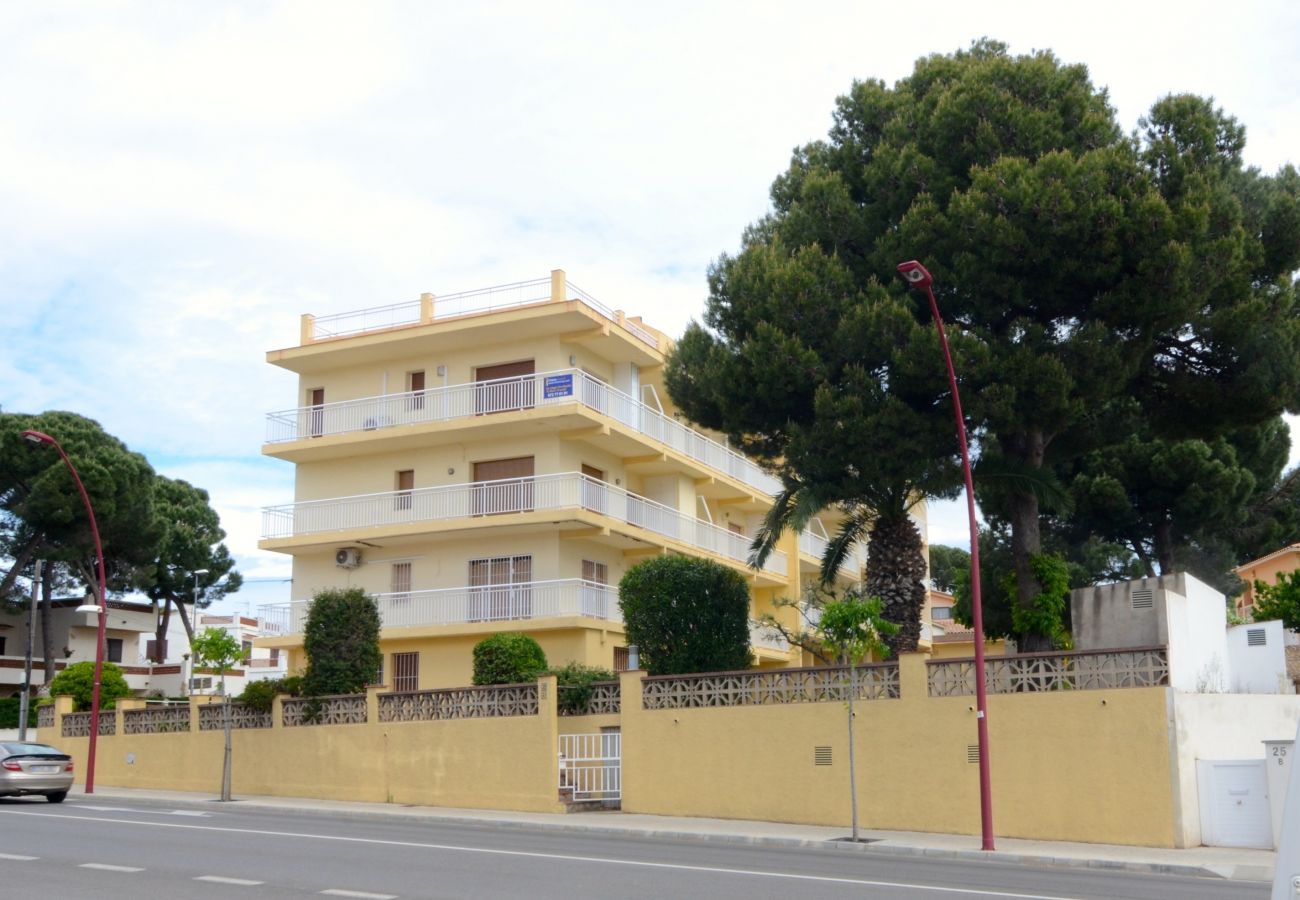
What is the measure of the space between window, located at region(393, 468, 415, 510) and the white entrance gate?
13.8 m

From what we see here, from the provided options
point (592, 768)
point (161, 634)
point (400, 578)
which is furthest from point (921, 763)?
point (161, 634)

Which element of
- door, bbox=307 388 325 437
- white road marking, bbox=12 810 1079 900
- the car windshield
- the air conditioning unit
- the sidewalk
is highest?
door, bbox=307 388 325 437

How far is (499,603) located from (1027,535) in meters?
14.0

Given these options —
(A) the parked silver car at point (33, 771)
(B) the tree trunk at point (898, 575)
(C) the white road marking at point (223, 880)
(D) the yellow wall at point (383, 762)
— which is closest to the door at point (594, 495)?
(D) the yellow wall at point (383, 762)

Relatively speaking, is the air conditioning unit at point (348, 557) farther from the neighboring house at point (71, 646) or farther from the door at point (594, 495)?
the neighboring house at point (71, 646)

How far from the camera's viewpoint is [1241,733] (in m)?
19.1

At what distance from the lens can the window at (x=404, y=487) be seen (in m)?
35.6

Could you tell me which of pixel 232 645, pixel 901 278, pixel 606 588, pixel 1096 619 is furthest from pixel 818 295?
pixel 232 645

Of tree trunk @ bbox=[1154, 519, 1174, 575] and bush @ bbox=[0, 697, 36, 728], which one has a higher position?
tree trunk @ bbox=[1154, 519, 1174, 575]

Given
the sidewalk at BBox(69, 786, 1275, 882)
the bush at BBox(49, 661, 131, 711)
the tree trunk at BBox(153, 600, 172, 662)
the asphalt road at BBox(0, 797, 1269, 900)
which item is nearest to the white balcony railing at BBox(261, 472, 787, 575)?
the bush at BBox(49, 661, 131, 711)

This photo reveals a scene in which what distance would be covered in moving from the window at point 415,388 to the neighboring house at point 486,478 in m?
0.06

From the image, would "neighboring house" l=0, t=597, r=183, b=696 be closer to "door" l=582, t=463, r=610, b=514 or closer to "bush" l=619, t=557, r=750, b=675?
"door" l=582, t=463, r=610, b=514

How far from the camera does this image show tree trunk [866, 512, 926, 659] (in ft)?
79.4

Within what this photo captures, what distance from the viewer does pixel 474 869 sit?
1338 cm
